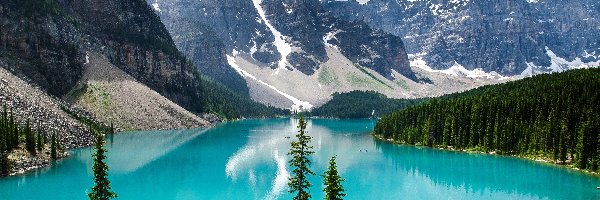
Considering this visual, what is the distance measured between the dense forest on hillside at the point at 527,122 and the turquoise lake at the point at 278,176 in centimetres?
661

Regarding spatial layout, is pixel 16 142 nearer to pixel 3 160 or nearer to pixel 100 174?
pixel 3 160

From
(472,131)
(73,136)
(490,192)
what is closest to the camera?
(490,192)

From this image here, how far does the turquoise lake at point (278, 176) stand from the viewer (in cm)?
8969

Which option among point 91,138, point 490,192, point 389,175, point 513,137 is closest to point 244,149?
point 91,138

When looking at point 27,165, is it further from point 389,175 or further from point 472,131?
point 472,131

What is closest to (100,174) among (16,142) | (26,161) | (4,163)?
(4,163)

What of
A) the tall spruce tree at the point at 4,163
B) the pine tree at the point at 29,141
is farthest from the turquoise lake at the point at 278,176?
the pine tree at the point at 29,141

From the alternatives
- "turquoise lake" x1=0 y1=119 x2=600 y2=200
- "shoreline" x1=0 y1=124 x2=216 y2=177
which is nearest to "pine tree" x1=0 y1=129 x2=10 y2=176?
"shoreline" x1=0 y1=124 x2=216 y2=177

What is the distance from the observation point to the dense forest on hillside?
122 meters

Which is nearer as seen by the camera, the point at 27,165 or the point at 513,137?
the point at 27,165

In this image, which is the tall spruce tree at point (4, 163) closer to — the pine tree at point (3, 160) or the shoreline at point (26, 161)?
the pine tree at point (3, 160)

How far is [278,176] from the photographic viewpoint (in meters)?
109

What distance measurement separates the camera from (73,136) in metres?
141

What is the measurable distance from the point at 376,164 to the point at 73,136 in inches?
2940
